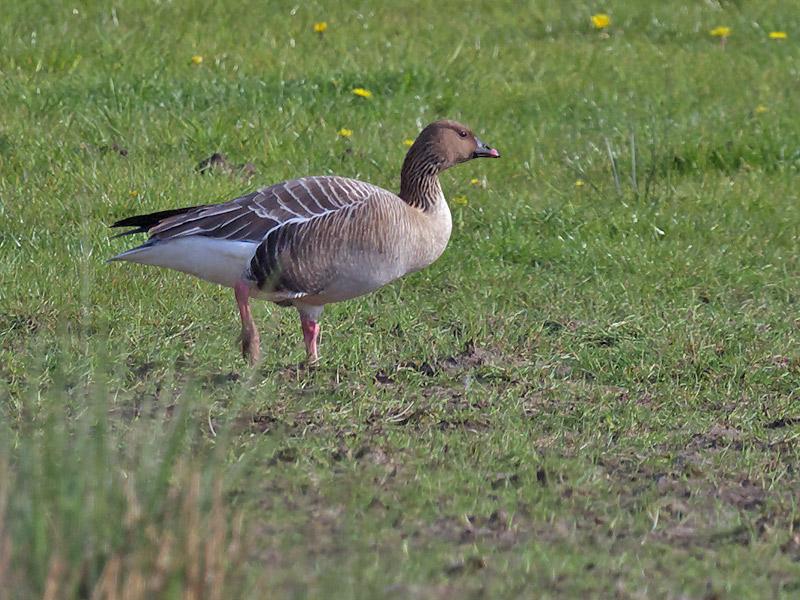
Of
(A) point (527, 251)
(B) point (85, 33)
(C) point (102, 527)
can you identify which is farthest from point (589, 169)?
(C) point (102, 527)

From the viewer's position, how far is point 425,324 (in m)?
7.40

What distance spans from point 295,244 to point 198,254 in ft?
1.45

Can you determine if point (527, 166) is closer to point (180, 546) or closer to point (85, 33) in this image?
point (85, 33)

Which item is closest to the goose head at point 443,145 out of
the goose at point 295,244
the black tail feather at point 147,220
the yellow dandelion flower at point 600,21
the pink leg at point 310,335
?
the goose at point 295,244

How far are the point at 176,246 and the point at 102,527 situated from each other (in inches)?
118

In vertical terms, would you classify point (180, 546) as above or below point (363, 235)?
above

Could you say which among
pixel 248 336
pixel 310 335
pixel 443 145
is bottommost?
pixel 310 335

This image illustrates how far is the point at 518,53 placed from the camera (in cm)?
1202

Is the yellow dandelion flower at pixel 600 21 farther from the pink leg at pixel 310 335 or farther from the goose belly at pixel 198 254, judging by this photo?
the goose belly at pixel 198 254

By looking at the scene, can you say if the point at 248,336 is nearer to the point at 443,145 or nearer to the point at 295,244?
the point at 295,244

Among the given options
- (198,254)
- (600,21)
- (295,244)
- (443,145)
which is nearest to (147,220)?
(198,254)

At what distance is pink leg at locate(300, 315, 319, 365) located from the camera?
6.69 metres

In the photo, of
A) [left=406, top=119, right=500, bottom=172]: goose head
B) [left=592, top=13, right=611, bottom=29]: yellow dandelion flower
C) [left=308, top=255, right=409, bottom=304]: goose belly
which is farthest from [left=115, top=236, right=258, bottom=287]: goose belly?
[left=592, top=13, right=611, bottom=29]: yellow dandelion flower

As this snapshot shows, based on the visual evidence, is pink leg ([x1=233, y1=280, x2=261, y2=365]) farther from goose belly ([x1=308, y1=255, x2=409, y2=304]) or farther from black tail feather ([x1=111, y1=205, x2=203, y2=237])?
black tail feather ([x1=111, y1=205, x2=203, y2=237])
